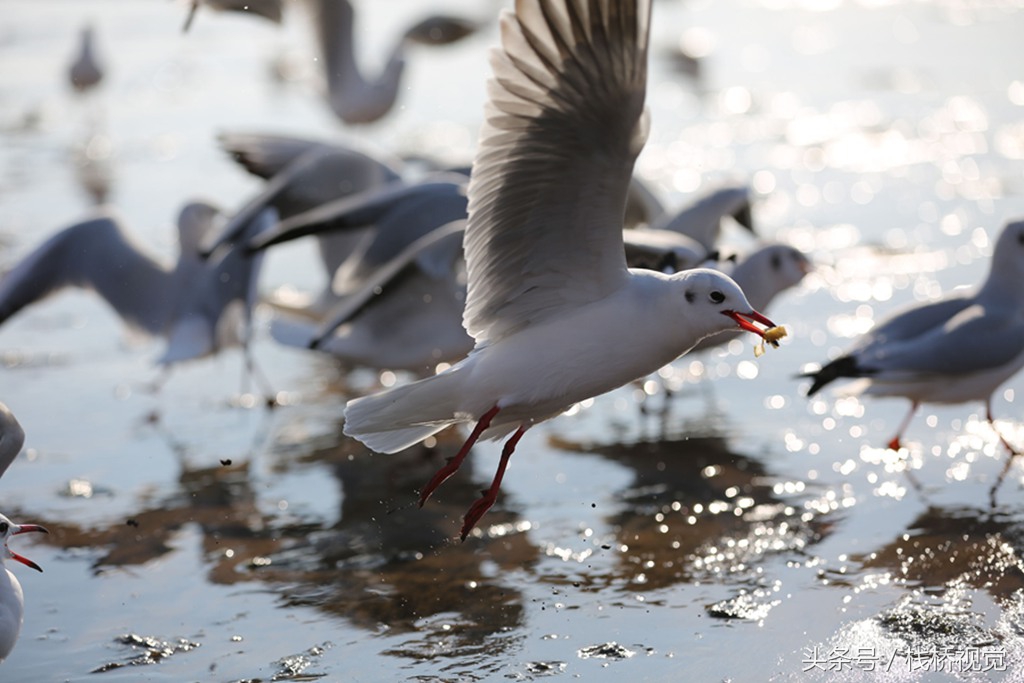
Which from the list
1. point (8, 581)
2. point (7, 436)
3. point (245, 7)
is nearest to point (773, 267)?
point (245, 7)

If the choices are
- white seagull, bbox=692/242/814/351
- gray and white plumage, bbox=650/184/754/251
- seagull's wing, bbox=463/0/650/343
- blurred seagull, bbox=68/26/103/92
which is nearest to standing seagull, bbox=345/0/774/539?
seagull's wing, bbox=463/0/650/343

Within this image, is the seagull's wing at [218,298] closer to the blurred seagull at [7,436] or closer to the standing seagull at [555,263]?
the blurred seagull at [7,436]

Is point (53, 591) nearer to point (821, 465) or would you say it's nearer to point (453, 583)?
point (453, 583)

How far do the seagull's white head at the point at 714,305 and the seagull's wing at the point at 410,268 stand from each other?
6.72 ft

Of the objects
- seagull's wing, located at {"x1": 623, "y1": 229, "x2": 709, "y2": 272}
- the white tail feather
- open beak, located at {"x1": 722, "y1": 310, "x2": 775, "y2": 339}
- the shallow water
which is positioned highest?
open beak, located at {"x1": 722, "y1": 310, "x2": 775, "y2": 339}

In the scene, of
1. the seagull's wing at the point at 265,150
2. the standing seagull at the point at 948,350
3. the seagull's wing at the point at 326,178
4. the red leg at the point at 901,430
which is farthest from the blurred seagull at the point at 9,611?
the seagull's wing at the point at 265,150

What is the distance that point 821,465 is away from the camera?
5344 mm

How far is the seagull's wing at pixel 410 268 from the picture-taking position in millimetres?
5695

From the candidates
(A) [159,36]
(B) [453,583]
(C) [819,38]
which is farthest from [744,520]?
(A) [159,36]

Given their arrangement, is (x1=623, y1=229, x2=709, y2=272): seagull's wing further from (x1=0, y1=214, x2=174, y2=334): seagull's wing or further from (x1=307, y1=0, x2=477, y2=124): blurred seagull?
(x1=307, y1=0, x2=477, y2=124): blurred seagull

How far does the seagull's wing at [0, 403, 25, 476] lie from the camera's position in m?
4.10

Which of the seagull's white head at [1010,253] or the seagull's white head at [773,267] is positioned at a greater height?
the seagull's white head at [1010,253]

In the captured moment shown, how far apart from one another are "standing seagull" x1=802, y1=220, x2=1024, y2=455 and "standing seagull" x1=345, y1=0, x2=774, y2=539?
1570mm

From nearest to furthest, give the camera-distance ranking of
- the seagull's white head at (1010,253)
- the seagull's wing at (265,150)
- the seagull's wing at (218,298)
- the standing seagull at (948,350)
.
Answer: the standing seagull at (948,350) < the seagull's white head at (1010,253) < the seagull's wing at (218,298) < the seagull's wing at (265,150)
